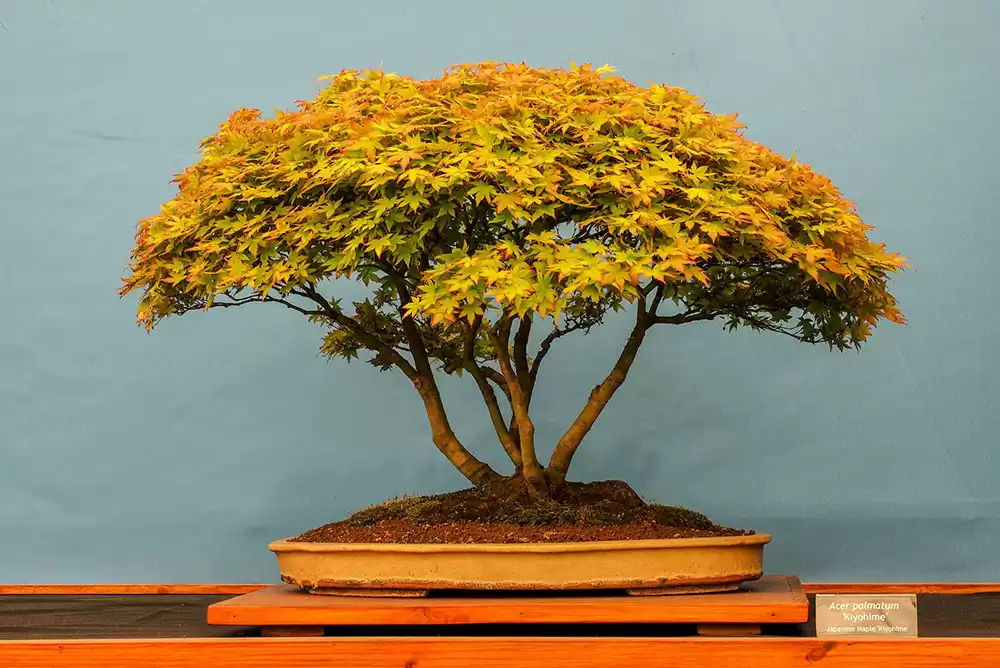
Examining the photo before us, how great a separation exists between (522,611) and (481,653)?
22 cm

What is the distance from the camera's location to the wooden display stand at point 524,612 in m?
3.26

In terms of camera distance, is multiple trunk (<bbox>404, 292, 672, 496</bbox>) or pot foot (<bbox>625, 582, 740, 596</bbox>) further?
multiple trunk (<bbox>404, 292, 672, 496</bbox>)

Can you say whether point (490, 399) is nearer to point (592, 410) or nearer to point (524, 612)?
point (592, 410)

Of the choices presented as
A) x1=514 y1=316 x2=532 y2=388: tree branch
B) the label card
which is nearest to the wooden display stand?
the label card

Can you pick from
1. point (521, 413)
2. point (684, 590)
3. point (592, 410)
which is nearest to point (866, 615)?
point (684, 590)

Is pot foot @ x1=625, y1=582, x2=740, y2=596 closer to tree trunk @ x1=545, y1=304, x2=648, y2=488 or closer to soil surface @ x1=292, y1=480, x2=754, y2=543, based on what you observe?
soil surface @ x1=292, y1=480, x2=754, y2=543

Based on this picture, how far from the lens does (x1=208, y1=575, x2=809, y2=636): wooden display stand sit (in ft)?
10.7

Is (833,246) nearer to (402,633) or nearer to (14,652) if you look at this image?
(402,633)

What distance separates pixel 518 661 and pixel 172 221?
1.57 meters

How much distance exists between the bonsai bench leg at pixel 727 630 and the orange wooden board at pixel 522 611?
0.03m

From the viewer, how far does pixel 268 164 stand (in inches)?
139

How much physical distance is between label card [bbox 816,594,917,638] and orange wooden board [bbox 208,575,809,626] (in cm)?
24

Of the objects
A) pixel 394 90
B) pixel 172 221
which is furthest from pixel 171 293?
pixel 394 90

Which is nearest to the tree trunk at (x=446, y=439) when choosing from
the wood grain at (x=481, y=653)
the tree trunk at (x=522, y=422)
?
the tree trunk at (x=522, y=422)
